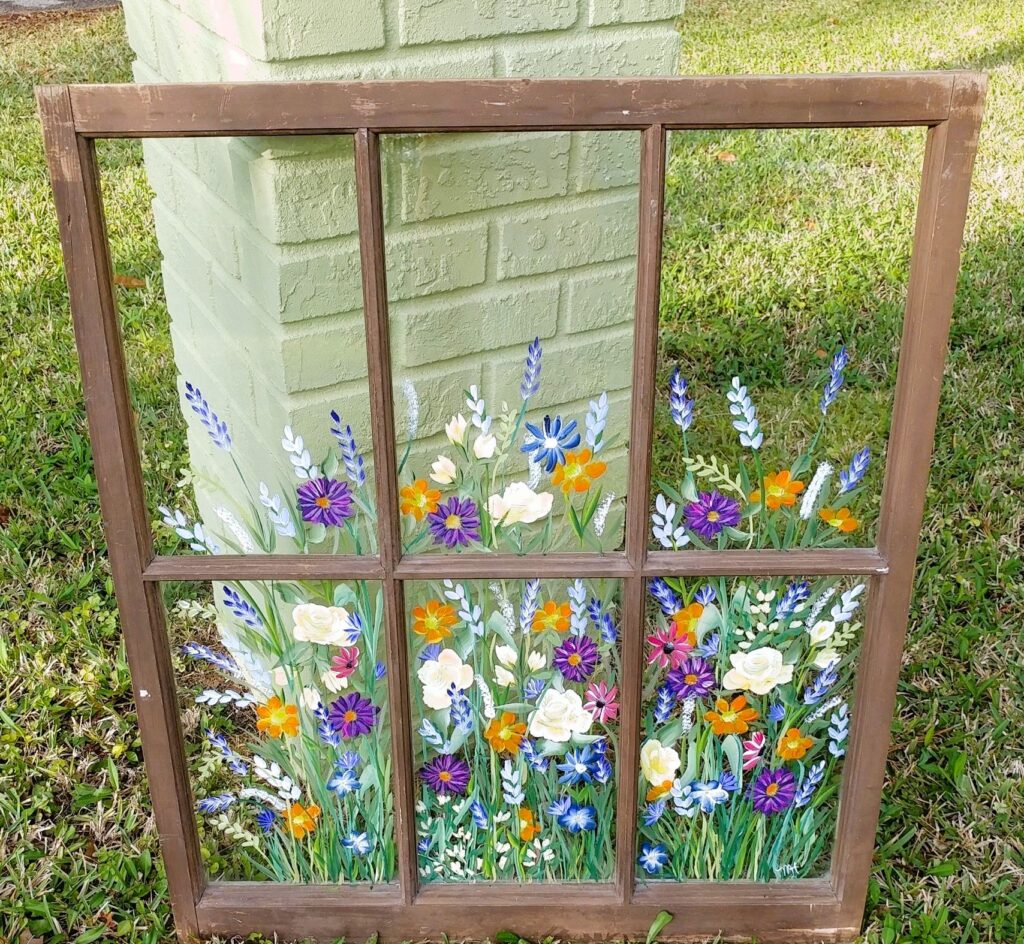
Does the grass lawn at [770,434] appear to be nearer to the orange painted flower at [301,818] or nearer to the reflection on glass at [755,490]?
the reflection on glass at [755,490]

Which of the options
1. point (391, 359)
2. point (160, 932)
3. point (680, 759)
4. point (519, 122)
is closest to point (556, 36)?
point (519, 122)

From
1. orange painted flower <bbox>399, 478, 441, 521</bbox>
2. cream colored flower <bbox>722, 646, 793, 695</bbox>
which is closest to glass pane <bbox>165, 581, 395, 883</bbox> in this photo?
orange painted flower <bbox>399, 478, 441, 521</bbox>

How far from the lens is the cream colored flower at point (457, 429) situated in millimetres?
1337

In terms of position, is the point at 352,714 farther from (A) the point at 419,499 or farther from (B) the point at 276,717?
(A) the point at 419,499

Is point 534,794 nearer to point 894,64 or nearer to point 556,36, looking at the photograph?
point 556,36

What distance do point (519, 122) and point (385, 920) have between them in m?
1.03

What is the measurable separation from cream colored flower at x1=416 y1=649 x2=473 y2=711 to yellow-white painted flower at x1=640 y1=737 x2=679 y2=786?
242 mm

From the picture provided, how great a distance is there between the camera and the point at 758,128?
1.12 m

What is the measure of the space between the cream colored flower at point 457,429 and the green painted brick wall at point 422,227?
0.05ft

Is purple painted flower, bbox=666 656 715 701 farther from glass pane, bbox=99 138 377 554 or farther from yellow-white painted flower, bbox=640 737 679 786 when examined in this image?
glass pane, bbox=99 138 377 554

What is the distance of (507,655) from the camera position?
1434 mm

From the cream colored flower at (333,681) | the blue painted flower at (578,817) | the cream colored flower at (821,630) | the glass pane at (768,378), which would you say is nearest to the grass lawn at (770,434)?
the glass pane at (768,378)

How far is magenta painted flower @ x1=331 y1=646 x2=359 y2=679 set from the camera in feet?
4.63

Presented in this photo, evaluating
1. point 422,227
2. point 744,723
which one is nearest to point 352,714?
point 744,723
